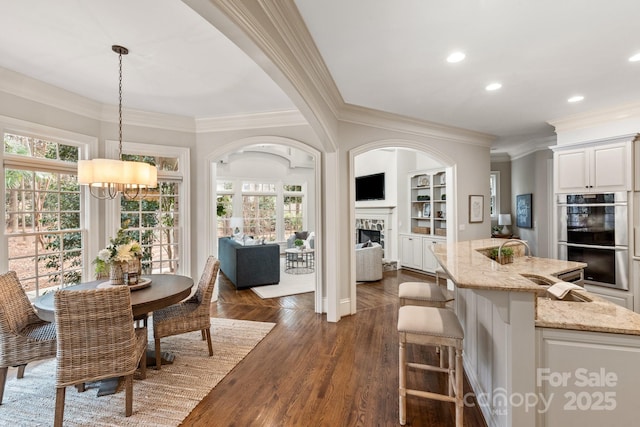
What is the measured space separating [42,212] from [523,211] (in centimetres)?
830

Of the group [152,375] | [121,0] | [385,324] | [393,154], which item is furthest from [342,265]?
[393,154]

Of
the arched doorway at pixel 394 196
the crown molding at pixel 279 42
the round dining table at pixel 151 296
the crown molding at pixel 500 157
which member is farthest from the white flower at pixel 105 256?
the crown molding at pixel 500 157

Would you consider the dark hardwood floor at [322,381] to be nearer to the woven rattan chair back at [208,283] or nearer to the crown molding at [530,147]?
the woven rattan chair back at [208,283]

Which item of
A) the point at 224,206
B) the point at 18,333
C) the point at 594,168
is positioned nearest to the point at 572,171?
the point at 594,168

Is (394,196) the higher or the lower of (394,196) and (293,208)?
the higher

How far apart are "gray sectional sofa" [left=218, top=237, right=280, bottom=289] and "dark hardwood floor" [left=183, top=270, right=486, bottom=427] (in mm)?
1390

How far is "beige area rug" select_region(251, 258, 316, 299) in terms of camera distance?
5211 millimetres

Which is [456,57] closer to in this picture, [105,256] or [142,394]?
[105,256]

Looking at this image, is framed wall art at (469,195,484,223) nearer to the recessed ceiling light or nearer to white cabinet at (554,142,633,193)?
white cabinet at (554,142,633,193)

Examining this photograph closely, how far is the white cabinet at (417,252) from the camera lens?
257 inches

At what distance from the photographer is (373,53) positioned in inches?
103

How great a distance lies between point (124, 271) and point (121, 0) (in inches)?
84.5

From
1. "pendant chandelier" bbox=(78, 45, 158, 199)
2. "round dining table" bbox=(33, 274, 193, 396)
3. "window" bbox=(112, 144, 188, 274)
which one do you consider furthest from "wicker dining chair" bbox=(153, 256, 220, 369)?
"window" bbox=(112, 144, 188, 274)

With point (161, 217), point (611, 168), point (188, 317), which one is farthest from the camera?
point (161, 217)
